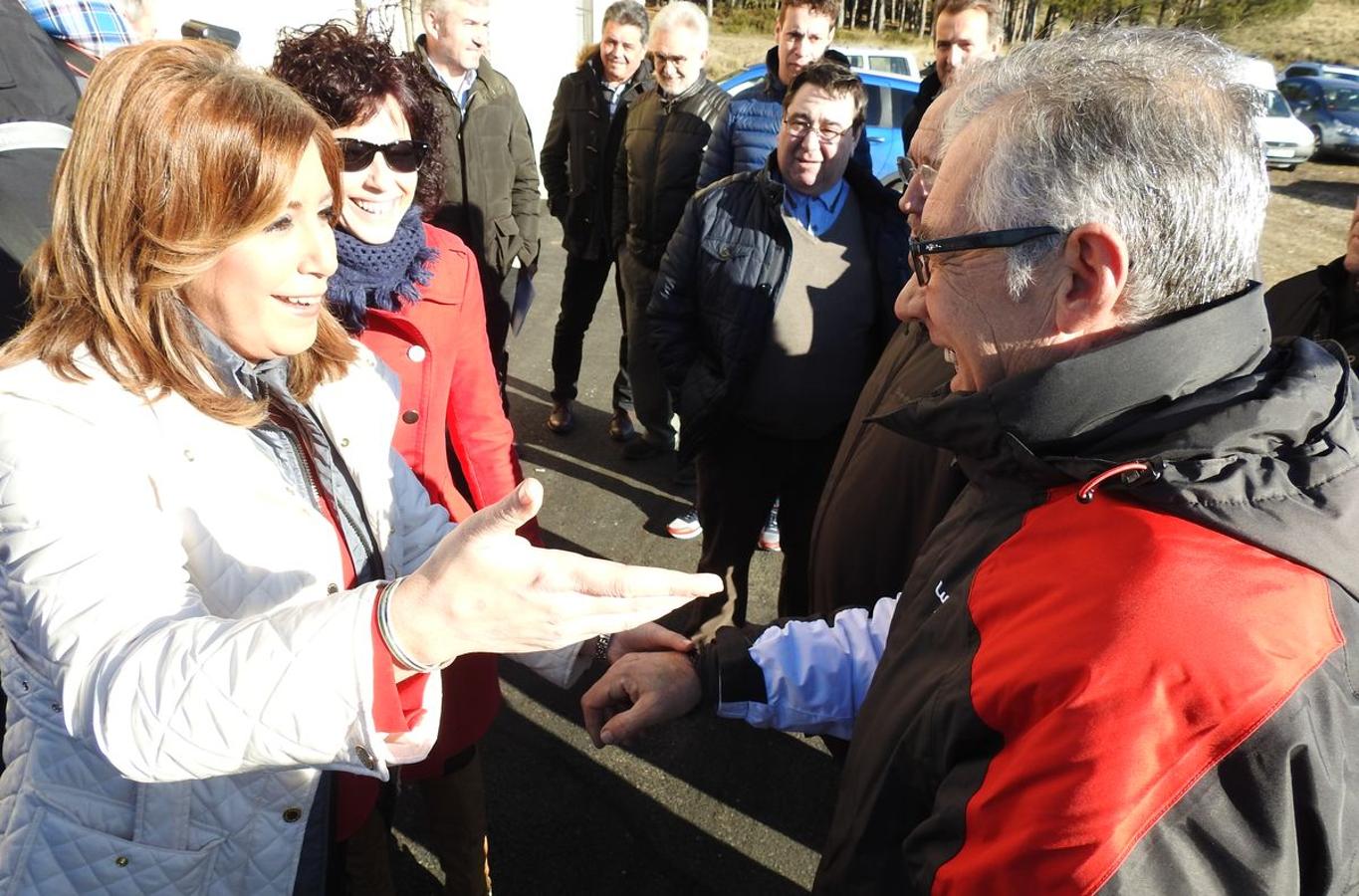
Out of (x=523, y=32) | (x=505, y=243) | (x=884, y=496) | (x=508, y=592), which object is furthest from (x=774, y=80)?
(x=523, y=32)

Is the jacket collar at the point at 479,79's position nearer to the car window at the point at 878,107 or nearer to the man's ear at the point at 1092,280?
the man's ear at the point at 1092,280

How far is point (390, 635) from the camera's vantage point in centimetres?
100

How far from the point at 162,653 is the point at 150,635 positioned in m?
0.05

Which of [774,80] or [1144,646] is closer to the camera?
[1144,646]

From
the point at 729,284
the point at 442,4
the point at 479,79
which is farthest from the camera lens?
the point at 479,79

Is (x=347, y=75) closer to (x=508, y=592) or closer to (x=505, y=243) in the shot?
(x=508, y=592)

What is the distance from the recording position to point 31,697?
127cm

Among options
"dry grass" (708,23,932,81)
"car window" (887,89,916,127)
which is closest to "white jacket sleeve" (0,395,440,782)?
"car window" (887,89,916,127)

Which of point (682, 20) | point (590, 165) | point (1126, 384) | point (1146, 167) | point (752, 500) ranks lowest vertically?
point (752, 500)

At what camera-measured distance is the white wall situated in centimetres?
561

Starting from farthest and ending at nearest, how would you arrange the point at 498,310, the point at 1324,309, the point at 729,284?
the point at 498,310, the point at 729,284, the point at 1324,309

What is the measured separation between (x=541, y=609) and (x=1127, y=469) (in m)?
0.69

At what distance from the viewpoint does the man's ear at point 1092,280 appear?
1056mm

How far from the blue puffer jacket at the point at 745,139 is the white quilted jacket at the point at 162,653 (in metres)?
2.64
